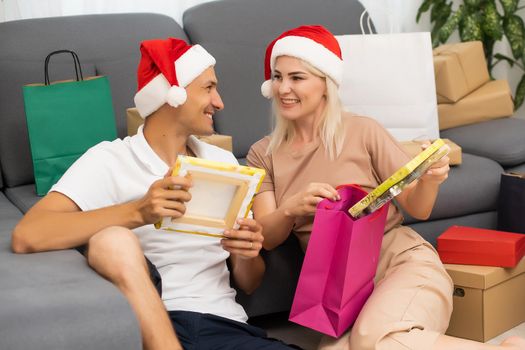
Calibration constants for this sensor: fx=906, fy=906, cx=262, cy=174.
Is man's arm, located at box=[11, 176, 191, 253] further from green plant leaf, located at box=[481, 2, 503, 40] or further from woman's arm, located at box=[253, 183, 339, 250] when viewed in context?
green plant leaf, located at box=[481, 2, 503, 40]

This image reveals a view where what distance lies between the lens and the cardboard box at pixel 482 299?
2631 mm

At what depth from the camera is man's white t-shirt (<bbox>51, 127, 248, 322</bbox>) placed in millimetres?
2119

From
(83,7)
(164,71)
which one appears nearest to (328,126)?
(164,71)

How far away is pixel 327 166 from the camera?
243 centimetres

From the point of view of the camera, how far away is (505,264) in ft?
8.75

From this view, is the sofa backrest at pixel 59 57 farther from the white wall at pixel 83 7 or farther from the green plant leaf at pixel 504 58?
the green plant leaf at pixel 504 58

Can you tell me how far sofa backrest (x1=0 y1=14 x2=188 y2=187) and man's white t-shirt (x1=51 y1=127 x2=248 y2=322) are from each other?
806 millimetres

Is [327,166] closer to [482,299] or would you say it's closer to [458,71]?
[482,299]

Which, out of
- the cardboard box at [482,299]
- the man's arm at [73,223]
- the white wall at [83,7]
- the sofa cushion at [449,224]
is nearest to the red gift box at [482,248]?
the cardboard box at [482,299]

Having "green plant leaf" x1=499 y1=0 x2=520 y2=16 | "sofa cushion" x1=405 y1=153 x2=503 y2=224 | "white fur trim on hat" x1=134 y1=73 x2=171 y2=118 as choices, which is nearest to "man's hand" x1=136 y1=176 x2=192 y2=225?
"white fur trim on hat" x1=134 y1=73 x2=171 y2=118

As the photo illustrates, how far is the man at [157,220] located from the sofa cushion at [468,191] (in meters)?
0.84

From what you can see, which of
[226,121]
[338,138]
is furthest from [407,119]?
[338,138]

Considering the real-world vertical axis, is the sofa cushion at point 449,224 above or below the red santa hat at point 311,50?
below

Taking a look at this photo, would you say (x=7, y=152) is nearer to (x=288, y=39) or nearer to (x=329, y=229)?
(x=288, y=39)
